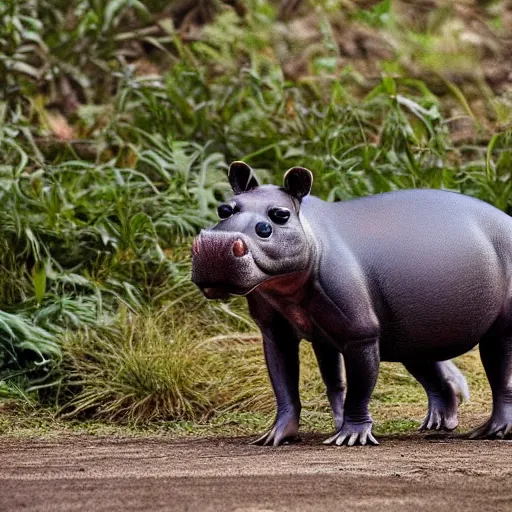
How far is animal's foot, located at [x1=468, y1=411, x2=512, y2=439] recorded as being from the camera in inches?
161

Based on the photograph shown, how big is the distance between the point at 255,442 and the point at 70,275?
242 centimetres

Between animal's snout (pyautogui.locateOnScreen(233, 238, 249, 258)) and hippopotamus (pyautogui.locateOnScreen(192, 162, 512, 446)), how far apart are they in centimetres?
4

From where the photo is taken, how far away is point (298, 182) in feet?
12.6

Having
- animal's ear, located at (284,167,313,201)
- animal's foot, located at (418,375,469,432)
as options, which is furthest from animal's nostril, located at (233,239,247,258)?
animal's foot, located at (418,375,469,432)

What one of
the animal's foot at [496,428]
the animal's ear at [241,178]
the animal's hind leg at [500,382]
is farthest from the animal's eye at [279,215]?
the animal's foot at [496,428]

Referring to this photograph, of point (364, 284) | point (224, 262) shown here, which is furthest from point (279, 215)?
point (364, 284)

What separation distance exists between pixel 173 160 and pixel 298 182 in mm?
3556

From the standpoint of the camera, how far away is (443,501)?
8.48 ft

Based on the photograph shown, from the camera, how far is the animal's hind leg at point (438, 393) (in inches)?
175

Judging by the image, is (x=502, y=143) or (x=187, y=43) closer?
(x=502, y=143)

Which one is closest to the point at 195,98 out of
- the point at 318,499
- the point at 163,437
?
the point at 163,437

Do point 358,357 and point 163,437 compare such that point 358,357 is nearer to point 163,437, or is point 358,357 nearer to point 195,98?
point 163,437

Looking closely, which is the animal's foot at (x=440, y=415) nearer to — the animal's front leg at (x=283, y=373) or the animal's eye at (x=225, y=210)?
the animal's front leg at (x=283, y=373)

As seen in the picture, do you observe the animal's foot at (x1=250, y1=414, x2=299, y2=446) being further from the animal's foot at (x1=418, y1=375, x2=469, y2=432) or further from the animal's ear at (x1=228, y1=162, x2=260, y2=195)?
Result: the animal's ear at (x1=228, y1=162, x2=260, y2=195)
